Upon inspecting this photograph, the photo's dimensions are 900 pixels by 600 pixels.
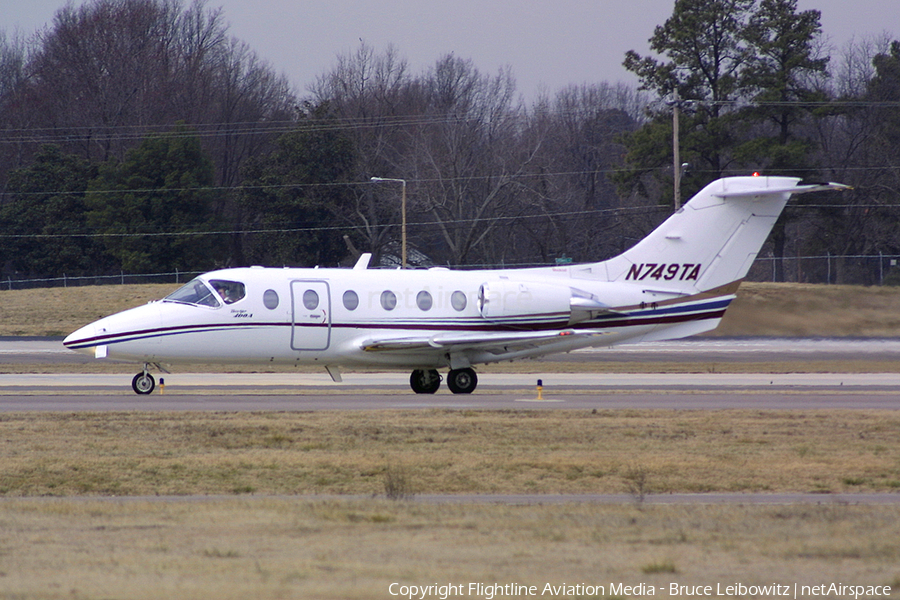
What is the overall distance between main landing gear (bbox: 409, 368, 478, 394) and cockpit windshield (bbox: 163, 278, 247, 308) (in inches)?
184

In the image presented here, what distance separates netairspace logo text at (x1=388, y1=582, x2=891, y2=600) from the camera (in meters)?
7.28

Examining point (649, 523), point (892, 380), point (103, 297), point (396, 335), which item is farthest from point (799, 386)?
point (103, 297)

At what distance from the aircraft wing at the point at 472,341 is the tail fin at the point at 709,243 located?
227cm

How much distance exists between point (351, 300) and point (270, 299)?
6.03ft

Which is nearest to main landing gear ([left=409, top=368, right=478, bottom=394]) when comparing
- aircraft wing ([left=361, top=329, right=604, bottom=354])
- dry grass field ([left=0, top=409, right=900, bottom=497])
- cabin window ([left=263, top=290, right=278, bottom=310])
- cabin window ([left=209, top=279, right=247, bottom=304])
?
aircraft wing ([left=361, top=329, right=604, bottom=354])

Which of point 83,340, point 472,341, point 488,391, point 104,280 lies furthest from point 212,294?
point 104,280

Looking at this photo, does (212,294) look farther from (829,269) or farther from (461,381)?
(829,269)

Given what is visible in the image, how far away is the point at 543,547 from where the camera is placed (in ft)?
28.7

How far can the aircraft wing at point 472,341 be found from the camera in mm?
23844

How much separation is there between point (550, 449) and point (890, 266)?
4303cm

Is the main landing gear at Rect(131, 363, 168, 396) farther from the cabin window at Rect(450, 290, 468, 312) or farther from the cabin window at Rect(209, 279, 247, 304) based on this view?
the cabin window at Rect(450, 290, 468, 312)

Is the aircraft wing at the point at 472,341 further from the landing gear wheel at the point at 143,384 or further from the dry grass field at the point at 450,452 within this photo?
the landing gear wheel at the point at 143,384

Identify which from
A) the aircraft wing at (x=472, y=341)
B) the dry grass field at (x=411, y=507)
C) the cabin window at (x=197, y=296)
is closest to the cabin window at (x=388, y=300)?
the aircraft wing at (x=472, y=341)

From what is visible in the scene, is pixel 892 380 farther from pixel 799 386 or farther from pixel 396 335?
pixel 396 335
